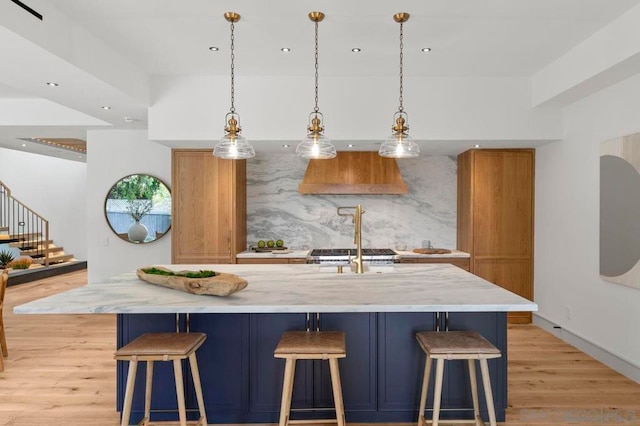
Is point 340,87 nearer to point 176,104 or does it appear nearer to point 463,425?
point 176,104

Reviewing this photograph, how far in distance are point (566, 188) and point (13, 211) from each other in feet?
35.6

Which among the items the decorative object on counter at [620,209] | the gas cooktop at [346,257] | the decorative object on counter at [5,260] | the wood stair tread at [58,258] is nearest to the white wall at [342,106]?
the decorative object on counter at [620,209]

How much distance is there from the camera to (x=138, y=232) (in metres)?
5.66

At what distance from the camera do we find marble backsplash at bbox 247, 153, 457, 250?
5.65 metres

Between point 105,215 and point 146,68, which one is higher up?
point 146,68

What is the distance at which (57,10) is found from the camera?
9.61 ft

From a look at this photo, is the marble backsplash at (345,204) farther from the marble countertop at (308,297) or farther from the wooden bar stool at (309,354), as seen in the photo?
the wooden bar stool at (309,354)

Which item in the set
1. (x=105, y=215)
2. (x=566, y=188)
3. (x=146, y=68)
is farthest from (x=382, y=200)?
(x=105, y=215)

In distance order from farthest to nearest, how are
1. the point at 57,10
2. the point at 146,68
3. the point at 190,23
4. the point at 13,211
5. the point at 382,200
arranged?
the point at 13,211 < the point at 382,200 < the point at 146,68 < the point at 190,23 < the point at 57,10

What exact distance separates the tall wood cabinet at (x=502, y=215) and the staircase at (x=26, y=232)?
28.8 feet

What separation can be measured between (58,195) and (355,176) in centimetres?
859

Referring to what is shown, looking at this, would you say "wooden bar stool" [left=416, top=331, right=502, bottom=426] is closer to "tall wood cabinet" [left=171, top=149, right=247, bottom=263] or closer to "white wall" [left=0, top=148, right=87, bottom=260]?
"tall wood cabinet" [left=171, top=149, right=247, bottom=263]

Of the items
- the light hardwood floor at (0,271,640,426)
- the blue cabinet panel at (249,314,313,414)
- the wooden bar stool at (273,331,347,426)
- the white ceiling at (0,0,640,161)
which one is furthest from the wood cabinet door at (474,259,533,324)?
the wooden bar stool at (273,331,347,426)

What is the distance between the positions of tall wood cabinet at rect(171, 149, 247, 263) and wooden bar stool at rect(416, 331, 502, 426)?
3018 millimetres
